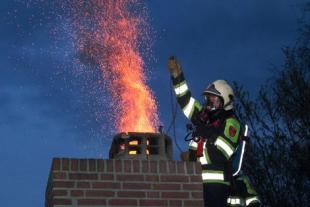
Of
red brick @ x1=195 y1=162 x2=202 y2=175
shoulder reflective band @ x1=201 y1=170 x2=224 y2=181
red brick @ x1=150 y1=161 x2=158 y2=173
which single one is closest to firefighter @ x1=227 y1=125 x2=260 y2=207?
shoulder reflective band @ x1=201 y1=170 x2=224 y2=181

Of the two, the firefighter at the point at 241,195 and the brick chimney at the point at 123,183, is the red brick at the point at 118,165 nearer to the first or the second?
the brick chimney at the point at 123,183

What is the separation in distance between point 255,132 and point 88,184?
15134 mm

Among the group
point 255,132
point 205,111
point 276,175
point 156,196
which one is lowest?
point 156,196

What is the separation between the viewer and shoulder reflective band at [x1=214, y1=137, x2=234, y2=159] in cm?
729

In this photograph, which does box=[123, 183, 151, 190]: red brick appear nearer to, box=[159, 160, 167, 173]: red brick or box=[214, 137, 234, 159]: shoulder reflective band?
box=[159, 160, 167, 173]: red brick

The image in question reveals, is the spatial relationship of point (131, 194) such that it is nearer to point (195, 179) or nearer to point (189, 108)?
point (195, 179)

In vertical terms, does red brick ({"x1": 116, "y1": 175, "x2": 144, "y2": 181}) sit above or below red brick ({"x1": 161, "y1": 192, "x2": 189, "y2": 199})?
above

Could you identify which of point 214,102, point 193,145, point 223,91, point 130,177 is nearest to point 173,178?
point 130,177

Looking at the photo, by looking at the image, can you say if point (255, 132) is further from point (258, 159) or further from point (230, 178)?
point (230, 178)

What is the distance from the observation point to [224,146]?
24.1 ft

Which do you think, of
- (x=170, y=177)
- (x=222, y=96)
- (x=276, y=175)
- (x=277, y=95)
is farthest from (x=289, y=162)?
(x=170, y=177)

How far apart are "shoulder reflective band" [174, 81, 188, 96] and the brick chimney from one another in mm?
1726

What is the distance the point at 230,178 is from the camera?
7.26m

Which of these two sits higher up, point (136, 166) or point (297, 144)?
point (297, 144)
